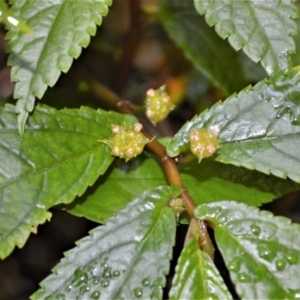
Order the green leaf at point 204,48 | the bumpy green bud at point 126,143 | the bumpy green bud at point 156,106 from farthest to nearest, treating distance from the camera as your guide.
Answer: the green leaf at point 204,48 → the bumpy green bud at point 156,106 → the bumpy green bud at point 126,143

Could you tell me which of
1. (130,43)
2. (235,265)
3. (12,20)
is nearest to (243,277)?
(235,265)

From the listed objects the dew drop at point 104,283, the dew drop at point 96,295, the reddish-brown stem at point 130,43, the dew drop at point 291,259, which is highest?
the reddish-brown stem at point 130,43

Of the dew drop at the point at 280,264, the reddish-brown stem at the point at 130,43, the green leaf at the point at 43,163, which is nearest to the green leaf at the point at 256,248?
the dew drop at the point at 280,264

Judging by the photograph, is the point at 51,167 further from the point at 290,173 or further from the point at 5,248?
the point at 290,173

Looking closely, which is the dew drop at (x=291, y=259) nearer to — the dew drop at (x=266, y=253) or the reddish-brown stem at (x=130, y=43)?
the dew drop at (x=266, y=253)

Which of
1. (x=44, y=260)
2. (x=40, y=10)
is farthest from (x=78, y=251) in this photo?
(x=44, y=260)
